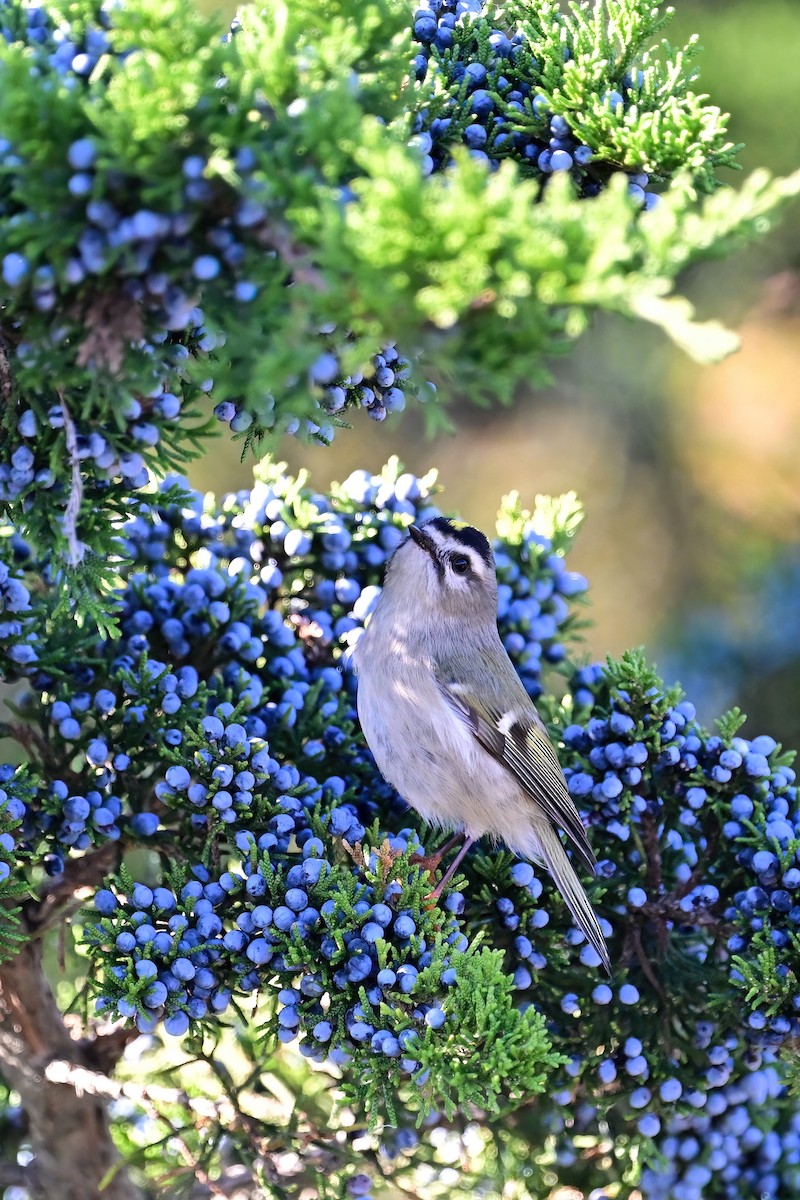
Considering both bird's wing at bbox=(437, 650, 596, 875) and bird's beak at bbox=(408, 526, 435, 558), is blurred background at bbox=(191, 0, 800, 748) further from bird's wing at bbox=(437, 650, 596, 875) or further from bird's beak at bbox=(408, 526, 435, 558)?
bird's beak at bbox=(408, 526, 435, 558)

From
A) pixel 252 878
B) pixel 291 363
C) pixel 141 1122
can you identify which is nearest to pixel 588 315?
pixel 291 363

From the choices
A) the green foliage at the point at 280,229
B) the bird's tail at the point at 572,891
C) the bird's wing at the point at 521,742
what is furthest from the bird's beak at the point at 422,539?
the green foliage at the point at 280,229

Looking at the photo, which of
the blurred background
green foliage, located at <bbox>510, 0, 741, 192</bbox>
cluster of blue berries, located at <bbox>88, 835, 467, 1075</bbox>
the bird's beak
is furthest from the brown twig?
the blurred background

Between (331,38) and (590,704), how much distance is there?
1610mm

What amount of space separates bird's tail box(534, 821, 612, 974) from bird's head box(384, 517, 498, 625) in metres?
0.75

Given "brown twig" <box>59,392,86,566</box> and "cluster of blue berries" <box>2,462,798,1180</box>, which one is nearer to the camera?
"brown twig" <box>59,392,86,566</box>

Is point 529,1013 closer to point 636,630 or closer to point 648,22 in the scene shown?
point 648,22

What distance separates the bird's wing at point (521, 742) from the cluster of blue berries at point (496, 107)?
122cm

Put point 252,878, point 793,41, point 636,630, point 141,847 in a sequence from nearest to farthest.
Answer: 1. point 252,878
2. point 141,847
3. point 793,41
4. point 636,630

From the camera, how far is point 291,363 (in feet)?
4.50

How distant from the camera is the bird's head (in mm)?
3035

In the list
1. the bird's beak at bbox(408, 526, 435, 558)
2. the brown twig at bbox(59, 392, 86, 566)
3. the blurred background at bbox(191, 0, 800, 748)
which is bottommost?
the brown twig at bbox(59, 392, 86, 566)

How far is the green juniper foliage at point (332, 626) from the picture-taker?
1.47m

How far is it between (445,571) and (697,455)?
2795 millimetres
